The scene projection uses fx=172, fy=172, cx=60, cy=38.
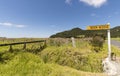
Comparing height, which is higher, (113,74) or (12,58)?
(12,58)

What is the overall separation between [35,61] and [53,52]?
403cm

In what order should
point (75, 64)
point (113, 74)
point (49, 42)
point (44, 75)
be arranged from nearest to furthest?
point (44, 75)
point (113, 74)
point (75, 64)
point (49, 42)

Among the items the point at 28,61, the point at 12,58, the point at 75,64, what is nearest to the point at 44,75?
the point at 28,61

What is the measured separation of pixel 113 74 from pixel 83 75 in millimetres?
1569

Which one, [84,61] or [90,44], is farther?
[90,44]

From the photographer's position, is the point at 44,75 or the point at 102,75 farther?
the point at 102,75

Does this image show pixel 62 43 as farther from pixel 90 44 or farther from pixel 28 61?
pixel 28 61

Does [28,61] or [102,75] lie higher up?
[28,61]

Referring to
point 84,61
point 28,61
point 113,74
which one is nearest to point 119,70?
point 113,74

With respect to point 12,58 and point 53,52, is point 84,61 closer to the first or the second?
point 53,52

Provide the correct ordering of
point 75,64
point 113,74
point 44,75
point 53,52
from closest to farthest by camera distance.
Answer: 1. point 44,75
2. point 113,74
3. point 75,64
4. point 53,52

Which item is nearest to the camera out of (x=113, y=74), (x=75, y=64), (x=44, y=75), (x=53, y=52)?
(x=44, y=75)

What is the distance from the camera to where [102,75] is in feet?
29.3

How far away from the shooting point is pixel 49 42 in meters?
18.7
